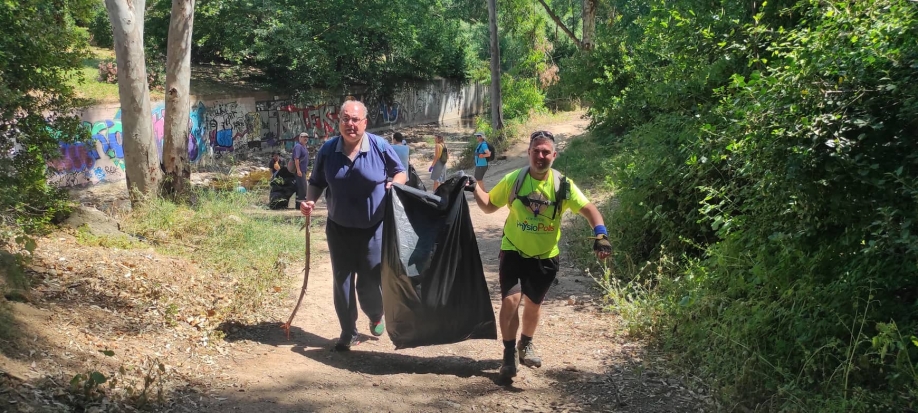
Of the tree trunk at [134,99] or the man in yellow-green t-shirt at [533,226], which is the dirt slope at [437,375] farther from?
the tree trunk at [134,99]

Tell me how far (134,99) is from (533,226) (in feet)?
23.9

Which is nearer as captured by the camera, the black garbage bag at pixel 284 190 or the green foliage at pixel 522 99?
the black garbage bag at pixel 284 190

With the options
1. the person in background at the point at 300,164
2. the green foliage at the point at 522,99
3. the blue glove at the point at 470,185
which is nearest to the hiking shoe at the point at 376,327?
the blue glove at the point at 470,185

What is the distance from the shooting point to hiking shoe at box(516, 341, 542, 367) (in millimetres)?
5184

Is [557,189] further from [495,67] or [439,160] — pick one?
[495,67]

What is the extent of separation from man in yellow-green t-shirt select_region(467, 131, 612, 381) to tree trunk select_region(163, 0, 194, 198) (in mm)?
7135

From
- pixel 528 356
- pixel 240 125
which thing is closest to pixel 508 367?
pixel 528 356

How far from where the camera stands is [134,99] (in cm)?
976

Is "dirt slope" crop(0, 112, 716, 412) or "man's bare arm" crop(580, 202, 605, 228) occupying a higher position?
"man's bare arm" crop(580, 202, 605, 228)

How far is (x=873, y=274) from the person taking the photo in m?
3.68

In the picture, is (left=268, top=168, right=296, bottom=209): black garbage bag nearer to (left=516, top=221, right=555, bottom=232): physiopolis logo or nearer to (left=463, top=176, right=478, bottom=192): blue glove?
(left=463, top=176, right=478, bottom=192): blue glove

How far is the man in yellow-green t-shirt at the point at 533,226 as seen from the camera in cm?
471

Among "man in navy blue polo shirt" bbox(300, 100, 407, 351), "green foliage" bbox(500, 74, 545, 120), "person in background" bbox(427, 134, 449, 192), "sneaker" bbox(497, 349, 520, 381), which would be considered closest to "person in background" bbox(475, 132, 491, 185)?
"person in background" bbox(427, 134, 449, 192)

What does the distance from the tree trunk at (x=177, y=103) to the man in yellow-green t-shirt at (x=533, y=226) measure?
23.4 ft
